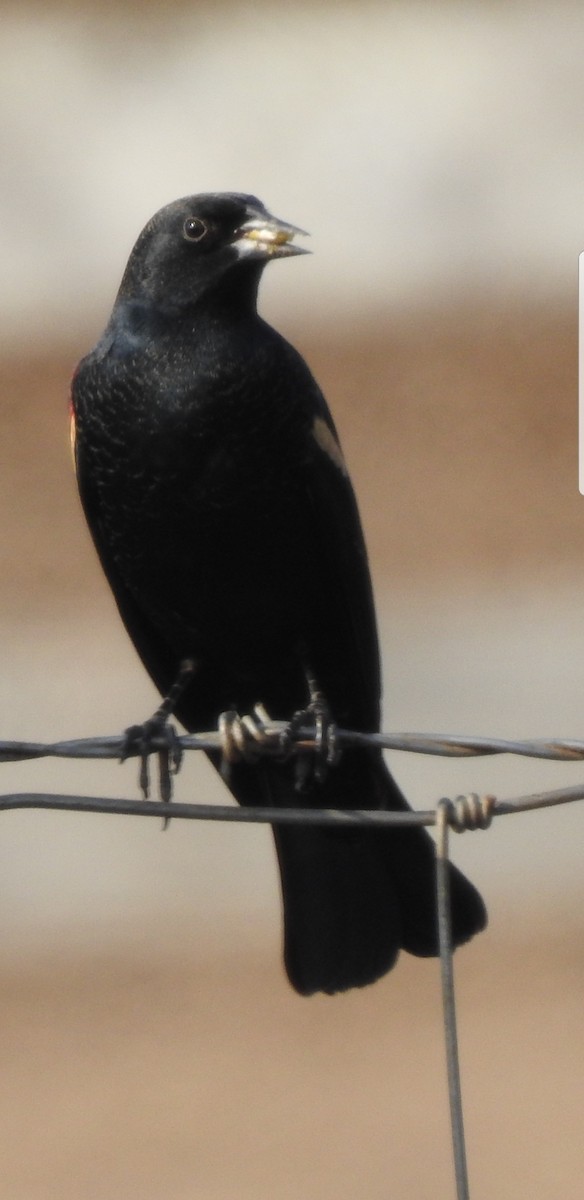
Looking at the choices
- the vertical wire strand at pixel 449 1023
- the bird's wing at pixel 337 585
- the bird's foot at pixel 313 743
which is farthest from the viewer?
the bird's wing at pixel 337 585

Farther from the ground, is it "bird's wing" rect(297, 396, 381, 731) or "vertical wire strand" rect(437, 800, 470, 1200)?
"bird's wing" rect(297, 396, 381, 731)

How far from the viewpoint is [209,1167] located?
7.37 meters

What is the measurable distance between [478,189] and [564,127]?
48 centimetres

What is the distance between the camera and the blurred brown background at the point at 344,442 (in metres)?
8.75

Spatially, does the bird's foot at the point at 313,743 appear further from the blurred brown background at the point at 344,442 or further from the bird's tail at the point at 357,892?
the blurred brown background at the point at 344,442

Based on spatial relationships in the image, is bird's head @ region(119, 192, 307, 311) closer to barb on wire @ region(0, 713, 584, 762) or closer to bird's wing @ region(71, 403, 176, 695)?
bird's wing @ region(71, 403, 176, 695)

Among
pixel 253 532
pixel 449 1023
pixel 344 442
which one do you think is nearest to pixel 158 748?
pixel 253 532

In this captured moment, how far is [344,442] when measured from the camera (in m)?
9.05

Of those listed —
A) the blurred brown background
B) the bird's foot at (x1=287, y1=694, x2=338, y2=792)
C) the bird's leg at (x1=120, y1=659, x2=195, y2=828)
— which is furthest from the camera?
the blurred brown background

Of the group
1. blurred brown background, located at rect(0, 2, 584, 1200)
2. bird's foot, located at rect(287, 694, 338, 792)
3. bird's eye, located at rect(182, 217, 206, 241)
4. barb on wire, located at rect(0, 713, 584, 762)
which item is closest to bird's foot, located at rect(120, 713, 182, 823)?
bird's foot, located at rect(287, 694, 338, 792)

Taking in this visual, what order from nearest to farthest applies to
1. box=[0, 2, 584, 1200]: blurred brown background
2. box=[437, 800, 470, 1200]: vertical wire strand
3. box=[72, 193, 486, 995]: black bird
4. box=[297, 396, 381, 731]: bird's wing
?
box=[437, 800, 470, 1200]: vertical wire strand
box=[72, 193, 486, 995]: black bird
box=[297, 396, 381, 731]: bird's wing
box=[0, 2, 584, 1200]: blurred brown background

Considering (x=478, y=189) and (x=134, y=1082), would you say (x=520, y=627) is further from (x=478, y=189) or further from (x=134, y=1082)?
(x=134, y=1082)

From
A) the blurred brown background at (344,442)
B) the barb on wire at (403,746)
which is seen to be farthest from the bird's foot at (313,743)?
the blurred brown background at (344,442)

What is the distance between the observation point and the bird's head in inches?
135
